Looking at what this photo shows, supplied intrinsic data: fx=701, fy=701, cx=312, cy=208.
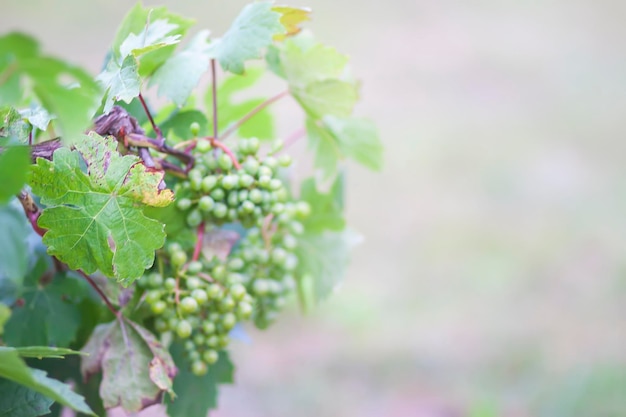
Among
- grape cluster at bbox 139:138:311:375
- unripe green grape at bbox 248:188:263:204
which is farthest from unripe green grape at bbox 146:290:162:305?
unripe green grape at bbox 248:188:263:204

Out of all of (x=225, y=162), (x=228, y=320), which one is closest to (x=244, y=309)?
(x=228, y=320)

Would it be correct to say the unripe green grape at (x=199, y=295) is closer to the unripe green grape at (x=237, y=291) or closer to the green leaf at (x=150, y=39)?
the unripe green grape at (x=237, y=291)

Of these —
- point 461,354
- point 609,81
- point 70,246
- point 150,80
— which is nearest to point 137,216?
point 70,246

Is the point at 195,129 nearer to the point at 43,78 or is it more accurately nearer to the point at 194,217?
the point at 194,217

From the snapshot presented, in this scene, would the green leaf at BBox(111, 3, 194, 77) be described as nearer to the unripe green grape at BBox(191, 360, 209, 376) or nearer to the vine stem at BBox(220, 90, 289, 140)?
the vine stem at BBox(220, 90, 289, 140)

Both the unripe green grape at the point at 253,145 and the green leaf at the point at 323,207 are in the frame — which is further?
the green leaf at the point at 323,207

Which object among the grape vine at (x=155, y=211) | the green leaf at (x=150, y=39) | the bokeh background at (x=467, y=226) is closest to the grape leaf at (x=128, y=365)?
the grape vine at (x=155, y=211)

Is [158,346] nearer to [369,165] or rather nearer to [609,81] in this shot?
[369,165]
